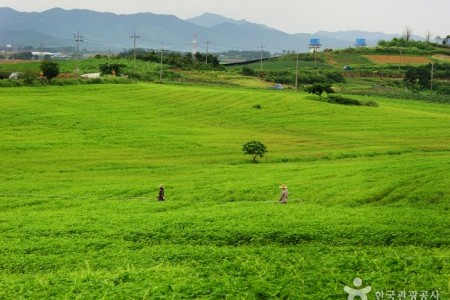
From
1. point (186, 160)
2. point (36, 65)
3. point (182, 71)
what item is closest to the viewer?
point (186, 160)

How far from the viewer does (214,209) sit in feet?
103

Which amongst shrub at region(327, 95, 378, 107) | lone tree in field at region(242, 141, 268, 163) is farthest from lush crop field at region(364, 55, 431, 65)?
lone tree in field at region(242, 141, 268, 163)

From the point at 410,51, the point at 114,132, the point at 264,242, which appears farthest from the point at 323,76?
the point at 264,242

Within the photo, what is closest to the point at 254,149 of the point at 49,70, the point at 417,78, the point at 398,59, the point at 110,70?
the point at 49,70

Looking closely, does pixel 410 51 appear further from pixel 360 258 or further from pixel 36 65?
pixel 360 258

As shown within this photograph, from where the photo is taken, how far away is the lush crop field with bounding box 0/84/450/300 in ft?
63.0

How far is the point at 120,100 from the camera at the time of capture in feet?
306

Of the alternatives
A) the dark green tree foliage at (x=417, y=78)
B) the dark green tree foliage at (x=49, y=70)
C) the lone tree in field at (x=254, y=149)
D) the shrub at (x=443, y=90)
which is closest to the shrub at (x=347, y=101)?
the lone tree in field at (x=254, y=149)

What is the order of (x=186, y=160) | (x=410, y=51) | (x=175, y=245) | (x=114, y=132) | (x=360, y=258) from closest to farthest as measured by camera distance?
(x=360, y=258), (x=175, y=245), (x=186, y=160), (x=114, y=132), (x=410, y=51)

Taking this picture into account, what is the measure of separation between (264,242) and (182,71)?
436ft

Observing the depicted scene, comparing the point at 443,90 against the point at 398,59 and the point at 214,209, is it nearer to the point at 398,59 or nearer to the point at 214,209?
the point at 398,59

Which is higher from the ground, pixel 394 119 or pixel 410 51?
pixel 410 51

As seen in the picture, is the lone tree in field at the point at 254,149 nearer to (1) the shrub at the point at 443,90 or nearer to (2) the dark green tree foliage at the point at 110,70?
(2) the dark green tree foliage at the point at 110,70

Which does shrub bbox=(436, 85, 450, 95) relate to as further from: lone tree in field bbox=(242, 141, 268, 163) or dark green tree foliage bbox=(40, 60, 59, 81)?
lone tree in field bbox=(242, 141, 268, 163)
